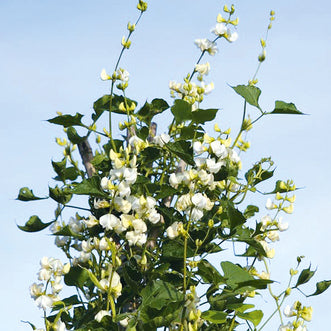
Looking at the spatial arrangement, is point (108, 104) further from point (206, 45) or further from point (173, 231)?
point (173, 231)

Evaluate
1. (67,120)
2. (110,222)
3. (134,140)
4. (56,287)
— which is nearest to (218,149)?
(134,140)

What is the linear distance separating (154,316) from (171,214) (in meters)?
0.35

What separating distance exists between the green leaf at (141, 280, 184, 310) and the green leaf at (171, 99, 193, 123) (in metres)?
0.49

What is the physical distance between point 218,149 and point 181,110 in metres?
0.16

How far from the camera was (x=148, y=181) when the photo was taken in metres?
2.01

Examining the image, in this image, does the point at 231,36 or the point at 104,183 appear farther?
the point at 231,36

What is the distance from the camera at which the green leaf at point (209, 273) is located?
6.36 ft

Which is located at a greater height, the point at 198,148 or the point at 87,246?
the point at 198,148

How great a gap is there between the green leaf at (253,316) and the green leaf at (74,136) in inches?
29.8

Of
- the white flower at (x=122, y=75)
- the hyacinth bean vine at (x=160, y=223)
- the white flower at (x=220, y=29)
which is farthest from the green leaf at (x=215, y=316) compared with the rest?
the white flower at (x=220, y=29)

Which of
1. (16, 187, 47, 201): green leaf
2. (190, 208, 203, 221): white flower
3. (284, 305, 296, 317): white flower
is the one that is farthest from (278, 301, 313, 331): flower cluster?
(16, 187, 47, 201): green leaf

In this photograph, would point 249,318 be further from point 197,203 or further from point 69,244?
point 69,244

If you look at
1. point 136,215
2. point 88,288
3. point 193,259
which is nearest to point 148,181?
point 136,215

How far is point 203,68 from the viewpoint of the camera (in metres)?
2.29
